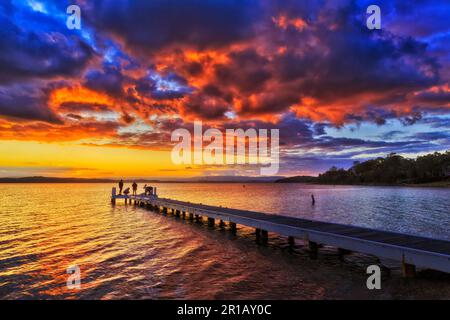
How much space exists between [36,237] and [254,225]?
1302 cm

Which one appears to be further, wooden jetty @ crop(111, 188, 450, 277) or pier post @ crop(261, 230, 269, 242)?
pier post @ crop(261, 230, 269, 242)

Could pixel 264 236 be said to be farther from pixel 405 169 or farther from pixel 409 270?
pixel 405 169

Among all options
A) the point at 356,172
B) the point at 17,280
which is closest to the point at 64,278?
the point at 17,280

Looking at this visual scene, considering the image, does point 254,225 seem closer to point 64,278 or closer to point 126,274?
point 126,274

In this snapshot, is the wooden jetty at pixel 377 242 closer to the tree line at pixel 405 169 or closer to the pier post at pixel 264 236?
the pier post at pixel 264 236

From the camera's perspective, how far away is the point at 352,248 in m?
11.1

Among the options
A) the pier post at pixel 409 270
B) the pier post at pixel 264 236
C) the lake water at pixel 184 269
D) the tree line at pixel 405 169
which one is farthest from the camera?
the tree line at pixel 405 169

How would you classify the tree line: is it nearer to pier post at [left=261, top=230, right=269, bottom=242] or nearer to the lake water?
the lake water

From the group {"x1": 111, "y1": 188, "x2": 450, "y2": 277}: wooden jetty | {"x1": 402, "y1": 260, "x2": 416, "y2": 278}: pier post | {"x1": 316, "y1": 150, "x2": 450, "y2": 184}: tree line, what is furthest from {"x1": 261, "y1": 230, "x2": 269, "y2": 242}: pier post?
{"x1": 316, "y1": 150, "x2": 450, "y2": 184}: tree line

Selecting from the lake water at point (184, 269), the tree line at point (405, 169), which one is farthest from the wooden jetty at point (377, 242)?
the tree line at point (405, 169)

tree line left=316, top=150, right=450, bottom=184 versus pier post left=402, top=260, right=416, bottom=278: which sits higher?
tree line left=316, top=150, right=450, bottom=184

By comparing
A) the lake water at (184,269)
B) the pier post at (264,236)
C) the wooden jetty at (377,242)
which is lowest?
the lake water at (184,269)

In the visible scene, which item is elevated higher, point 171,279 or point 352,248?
point 352,248

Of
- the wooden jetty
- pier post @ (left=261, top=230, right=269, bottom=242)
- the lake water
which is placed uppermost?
the wooden jetty
